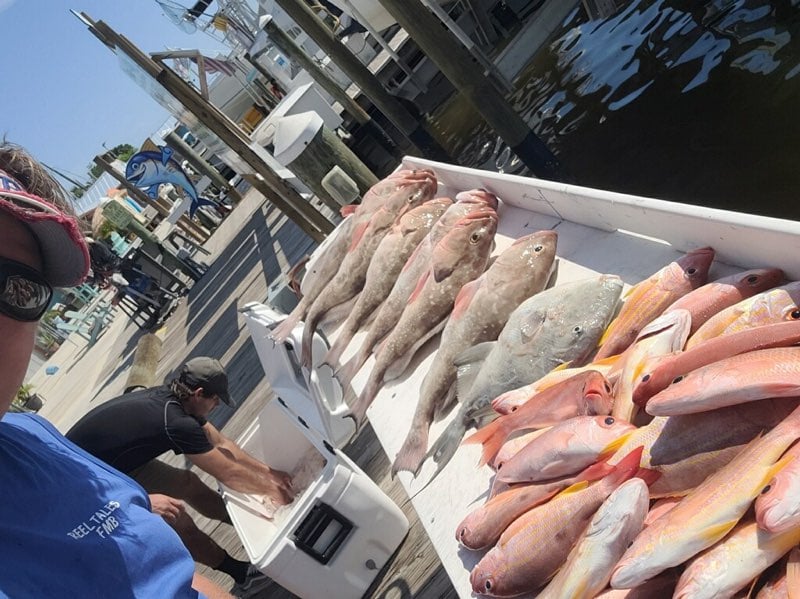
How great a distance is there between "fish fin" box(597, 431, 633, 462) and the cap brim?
1.76 metres

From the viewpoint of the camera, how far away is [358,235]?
4.70 m

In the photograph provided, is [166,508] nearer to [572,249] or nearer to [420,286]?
[420,286]

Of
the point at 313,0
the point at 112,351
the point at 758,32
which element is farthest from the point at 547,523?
the point at 313,0

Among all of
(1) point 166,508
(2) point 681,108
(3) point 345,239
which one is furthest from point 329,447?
(2) point 681,108

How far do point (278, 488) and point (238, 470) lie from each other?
47 centimetres

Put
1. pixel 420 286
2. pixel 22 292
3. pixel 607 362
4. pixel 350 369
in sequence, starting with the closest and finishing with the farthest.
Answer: pixel 22 292 → pixel 607 362 → pixel 420 286 → pixel 350 369

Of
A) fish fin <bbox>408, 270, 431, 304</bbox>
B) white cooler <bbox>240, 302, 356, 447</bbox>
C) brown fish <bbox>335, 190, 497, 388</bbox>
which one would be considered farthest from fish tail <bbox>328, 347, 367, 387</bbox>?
fish fin <bbox>408, 270, 431, 304</bbox>

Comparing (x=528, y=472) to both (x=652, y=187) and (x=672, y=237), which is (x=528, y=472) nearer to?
(x=672, y=237)

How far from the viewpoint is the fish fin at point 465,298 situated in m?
3.15

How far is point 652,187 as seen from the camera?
761 cm

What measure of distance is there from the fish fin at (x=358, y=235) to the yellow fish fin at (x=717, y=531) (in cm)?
347

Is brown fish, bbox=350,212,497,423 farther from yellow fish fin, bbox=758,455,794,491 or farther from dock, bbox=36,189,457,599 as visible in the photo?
yellow fish fin, bbox=758,455,794,491

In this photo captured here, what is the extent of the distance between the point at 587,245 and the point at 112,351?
59.3 ft

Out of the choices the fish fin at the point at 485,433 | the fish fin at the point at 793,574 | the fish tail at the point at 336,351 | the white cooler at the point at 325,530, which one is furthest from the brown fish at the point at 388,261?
the fish fin at the point at 793,574
